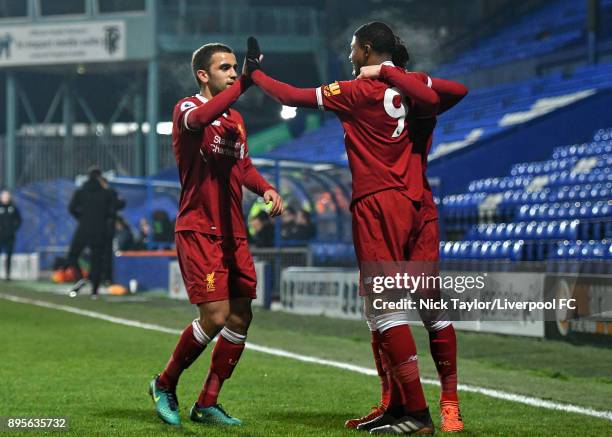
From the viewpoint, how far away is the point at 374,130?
562cm

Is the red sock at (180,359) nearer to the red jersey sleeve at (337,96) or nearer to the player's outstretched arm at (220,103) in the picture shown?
the player's outstretched arm at (220,103)

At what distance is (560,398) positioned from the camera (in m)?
7.48

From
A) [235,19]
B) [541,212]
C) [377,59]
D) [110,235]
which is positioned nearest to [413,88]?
[377,59]

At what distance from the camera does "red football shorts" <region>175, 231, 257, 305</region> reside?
605cm

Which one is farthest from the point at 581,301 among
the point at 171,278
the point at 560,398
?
the point at 171,278

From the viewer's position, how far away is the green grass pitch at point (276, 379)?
6148 mm

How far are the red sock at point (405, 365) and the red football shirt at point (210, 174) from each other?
1.06 meters

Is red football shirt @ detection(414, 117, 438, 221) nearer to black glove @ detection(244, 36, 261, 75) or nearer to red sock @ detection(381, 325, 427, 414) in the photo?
red sock @ detection(381, 325, 427, 414)

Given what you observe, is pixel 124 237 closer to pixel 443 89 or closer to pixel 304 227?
pixel 304 227

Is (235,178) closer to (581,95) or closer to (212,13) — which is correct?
(581,95)

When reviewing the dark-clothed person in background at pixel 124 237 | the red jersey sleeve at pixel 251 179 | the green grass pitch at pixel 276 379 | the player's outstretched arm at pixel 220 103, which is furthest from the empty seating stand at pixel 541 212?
the player's outstretched arm at pixel 220 103

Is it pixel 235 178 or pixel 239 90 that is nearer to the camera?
pixel 239 90

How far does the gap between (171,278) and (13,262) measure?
1052 cm

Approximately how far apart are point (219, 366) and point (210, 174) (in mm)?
962
